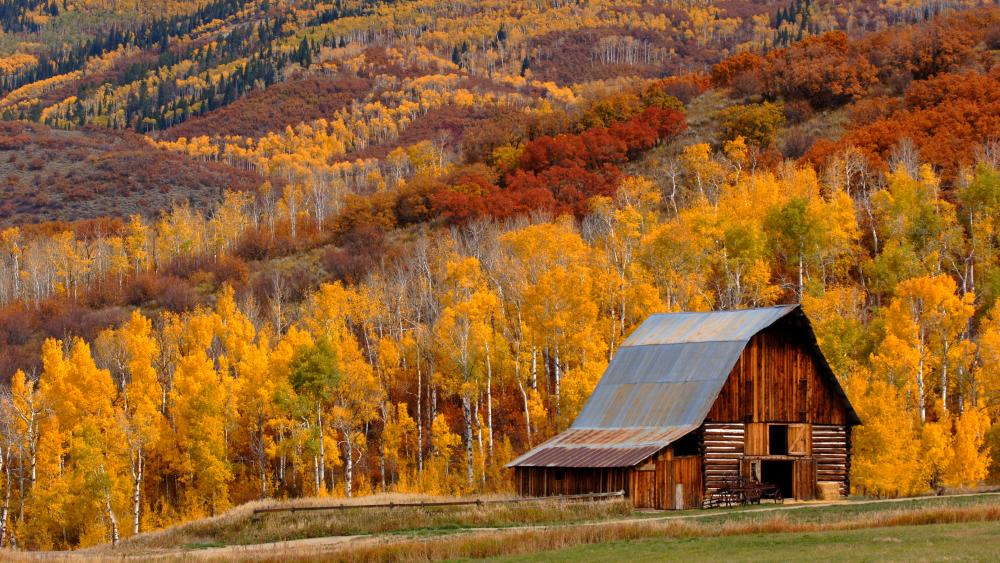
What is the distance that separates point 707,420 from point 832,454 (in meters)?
6.71

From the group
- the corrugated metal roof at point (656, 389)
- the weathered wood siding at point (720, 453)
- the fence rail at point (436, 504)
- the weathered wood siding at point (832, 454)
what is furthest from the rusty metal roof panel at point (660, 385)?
the weathered wood siding at point (832, 454)

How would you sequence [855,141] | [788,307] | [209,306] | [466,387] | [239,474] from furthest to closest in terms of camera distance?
[209,306]
[855,141]
[239,474]
[466,387]
[788,307]

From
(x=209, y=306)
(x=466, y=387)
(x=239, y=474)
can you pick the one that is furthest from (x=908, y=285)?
(x=209, y=306)

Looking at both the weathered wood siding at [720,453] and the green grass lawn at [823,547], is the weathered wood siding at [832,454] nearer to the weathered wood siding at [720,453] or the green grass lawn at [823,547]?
the weathered wood siding at [720,453]

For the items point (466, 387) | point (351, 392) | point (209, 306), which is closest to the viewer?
point (466, 387)

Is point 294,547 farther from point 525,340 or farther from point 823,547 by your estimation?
point 525,340

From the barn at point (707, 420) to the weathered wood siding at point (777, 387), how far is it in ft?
0.13

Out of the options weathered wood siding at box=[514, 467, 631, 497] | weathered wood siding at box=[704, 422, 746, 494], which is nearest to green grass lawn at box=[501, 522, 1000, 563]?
weathered wood siding at box=[514, 467, 631, 497]

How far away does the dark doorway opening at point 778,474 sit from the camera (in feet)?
171

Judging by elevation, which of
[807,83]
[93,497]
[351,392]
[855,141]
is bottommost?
[93,497]

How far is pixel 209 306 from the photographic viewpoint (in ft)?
398

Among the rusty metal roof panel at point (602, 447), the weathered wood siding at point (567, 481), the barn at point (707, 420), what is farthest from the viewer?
the barn at point (707, 420)

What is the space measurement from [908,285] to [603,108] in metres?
101

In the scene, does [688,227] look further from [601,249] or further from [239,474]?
[239,474]
